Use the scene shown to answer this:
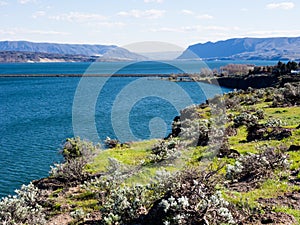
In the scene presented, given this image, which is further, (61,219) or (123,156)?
(123,156)

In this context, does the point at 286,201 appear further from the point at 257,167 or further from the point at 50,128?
the point at 50,128

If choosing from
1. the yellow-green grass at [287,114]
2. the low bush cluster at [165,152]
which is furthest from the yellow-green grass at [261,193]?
the yellow-green grass at [287,114]

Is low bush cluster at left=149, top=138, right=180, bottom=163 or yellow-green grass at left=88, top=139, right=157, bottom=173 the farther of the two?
yellow-green grass at left=88, top=139, right=157, bottom=173

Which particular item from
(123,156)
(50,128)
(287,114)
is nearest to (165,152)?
(123,156)

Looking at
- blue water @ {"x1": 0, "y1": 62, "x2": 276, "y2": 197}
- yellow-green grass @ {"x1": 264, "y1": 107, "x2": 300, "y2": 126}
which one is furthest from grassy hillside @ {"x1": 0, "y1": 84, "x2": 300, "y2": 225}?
blue water @ {"x1": 0, "y1": 62, "x2": 276, "y2": 197}


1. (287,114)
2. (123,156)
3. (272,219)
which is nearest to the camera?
(272,219)

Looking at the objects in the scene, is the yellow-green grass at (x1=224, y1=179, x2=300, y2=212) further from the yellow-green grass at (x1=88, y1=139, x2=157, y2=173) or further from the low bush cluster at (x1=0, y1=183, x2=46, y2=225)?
the yellow-green grass at (x1=88, y1=139, x2=157, y2=173)

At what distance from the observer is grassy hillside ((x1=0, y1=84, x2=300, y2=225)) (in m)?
9.79

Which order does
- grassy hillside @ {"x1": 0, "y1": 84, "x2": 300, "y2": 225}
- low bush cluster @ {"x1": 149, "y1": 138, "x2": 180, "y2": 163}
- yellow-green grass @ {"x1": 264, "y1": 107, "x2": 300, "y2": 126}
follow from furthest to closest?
yellow-green grass @ {"x1": 264, "y1": 107, "x2": 300, "y2": 126} → low bush cluster @ {"x1": 149, "y1": 138, "x2": 180, "y2": 163} → grassy hillside @ {"x1": 0, "y1": 84, "x2": 300, "y2": 225}

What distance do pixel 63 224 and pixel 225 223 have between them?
631cm

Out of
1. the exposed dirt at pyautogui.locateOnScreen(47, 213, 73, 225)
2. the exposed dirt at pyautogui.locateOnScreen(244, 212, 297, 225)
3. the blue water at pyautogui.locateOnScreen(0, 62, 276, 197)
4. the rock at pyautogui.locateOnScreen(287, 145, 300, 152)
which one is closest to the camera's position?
the exposed dirt at pyautogui.locateOnScreen(244, 212, 297, 225)

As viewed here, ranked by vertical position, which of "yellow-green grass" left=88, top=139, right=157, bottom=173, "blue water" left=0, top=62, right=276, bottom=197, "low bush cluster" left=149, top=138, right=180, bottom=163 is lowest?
"blue water" left=0, top=62, right=276, bottom=197

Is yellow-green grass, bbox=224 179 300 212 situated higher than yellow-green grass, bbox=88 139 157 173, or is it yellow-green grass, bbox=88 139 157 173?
yellow-green grass, bbox=224 179 300 212

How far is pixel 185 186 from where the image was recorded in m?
10.1
